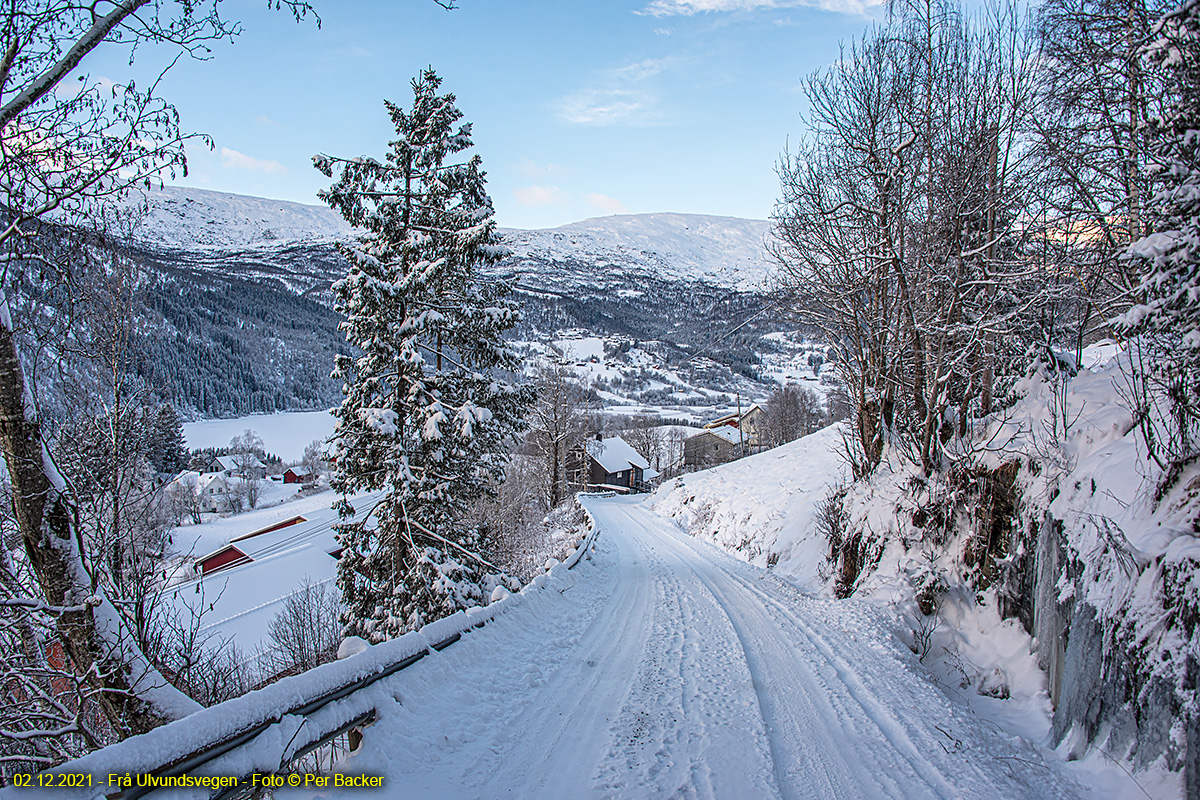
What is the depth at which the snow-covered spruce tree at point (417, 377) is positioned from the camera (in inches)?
357

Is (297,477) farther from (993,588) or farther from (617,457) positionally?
(993,588)

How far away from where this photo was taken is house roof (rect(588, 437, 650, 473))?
57.2 meters

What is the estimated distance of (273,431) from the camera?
3959 inches

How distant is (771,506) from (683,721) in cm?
1447

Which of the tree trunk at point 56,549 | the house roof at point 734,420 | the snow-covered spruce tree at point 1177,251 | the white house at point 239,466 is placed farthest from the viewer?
the white house at point 239,466

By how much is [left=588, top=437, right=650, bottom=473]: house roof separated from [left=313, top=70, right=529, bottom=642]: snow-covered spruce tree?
148ft

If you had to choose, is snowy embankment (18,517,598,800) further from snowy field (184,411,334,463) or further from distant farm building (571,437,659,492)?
snowy field (184,411,334,463)

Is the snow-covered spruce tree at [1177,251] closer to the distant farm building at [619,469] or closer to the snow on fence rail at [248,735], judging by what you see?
the snow on fence rail at [248,735]

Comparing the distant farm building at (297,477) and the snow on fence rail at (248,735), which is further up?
the snow on fence rail at (248,735)

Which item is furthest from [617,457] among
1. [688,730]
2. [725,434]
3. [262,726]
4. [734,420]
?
[262,726]

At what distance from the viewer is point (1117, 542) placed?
442 centimetres

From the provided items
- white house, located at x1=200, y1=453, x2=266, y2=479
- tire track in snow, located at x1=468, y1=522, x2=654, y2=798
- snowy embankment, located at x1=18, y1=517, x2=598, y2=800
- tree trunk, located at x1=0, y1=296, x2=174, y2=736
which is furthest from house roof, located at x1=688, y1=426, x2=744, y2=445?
tree trunk, located at x1=0, y1=296, x2=174, y2=736

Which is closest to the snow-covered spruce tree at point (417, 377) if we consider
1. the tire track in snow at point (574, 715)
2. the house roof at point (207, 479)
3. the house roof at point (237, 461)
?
the tire track in snow at point (574, 715)

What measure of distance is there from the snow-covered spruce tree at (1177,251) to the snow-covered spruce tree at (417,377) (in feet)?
27.3
